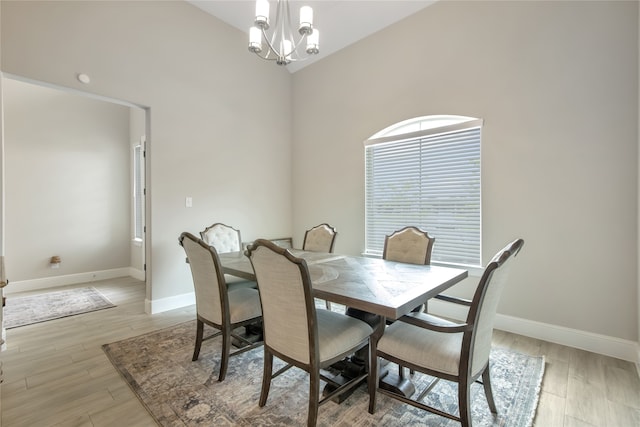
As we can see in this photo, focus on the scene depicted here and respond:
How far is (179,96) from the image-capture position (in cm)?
354

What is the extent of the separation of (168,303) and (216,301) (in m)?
1.79

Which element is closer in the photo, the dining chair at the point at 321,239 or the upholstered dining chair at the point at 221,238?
the dining chair at the point at 321,239

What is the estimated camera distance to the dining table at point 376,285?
1.49 meters

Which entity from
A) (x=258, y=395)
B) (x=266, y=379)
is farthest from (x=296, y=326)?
(x=258, y=395)

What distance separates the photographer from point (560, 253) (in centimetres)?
258

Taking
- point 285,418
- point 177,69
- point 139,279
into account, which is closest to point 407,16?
point 177,69

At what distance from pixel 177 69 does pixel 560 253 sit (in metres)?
4.48

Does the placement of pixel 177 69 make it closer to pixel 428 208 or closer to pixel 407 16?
pixel 407 16

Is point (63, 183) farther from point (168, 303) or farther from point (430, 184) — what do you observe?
point (430, 184)

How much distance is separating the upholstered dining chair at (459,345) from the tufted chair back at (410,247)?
98 cm

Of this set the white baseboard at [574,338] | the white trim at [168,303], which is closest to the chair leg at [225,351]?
the white trim at [168,303]

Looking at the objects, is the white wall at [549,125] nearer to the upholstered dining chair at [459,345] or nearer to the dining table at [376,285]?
the dining table at [376,285]

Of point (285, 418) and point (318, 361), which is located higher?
point (318, 361)

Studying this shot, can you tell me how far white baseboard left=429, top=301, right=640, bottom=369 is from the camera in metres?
2.30
